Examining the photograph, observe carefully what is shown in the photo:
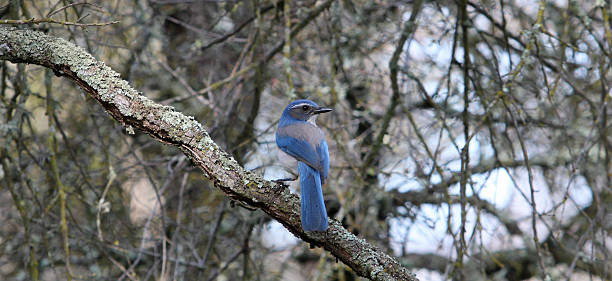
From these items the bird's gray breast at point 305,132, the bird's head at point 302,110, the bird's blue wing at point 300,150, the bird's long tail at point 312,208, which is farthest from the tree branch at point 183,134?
the bird's head at point 302,110

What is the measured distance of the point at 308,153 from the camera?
3602 mm

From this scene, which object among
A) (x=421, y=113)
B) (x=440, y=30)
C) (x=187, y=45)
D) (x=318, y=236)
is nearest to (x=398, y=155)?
(x=421, y=113)

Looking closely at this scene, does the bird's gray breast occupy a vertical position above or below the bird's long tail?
above

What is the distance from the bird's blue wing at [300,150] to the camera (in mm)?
3521

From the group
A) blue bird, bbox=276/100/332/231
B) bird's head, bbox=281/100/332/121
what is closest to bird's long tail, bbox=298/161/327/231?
blue bird, bbox=276/100/332/231

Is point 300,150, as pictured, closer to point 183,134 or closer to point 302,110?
point 302,110

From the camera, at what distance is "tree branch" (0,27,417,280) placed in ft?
8.98

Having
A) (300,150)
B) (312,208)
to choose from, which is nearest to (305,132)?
(300,150)

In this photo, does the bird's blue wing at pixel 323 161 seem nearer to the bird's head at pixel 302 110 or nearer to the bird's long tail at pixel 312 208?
the bird's long tail at pixel 312 208

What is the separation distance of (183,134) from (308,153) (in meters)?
1.03

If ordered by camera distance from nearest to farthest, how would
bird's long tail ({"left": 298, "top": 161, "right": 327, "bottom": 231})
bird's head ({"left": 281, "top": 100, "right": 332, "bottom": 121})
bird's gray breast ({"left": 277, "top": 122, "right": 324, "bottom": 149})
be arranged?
bird's long tail ({"left": 298, "top": 161, "right": 327, "bottom": 231}) < bird's gray breast ({"left": 277, "top": 122, "right": 324, "bottom": 149}) < bird's head ({"left": 281, "top": 100, "right": 332, "bottom": 121})

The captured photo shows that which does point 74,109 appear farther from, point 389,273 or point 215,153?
point 389,273

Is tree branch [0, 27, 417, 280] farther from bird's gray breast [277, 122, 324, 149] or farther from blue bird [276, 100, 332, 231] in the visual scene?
bird's gray breast [277, 122, 324, 149]

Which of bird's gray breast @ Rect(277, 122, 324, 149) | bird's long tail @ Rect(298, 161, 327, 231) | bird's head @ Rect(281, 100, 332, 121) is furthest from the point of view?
bird's head @ Rect(281, 100, 332, 121)
